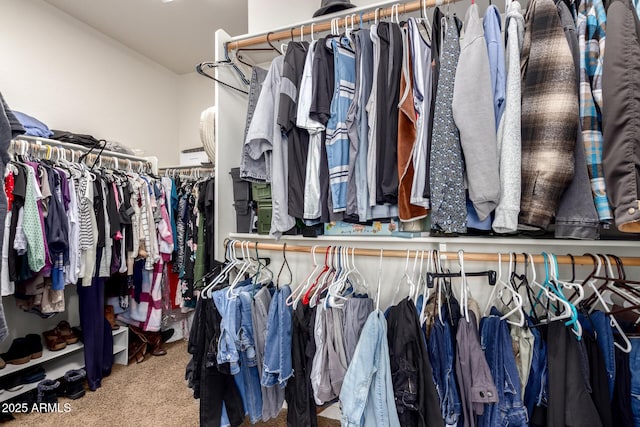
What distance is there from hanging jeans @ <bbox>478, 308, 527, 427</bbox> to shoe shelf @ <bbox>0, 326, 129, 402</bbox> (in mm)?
2591

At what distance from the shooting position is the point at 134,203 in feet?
7.79

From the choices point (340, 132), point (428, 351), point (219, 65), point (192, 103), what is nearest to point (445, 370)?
point (428, 351)

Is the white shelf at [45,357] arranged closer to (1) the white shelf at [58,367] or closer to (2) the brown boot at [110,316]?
(1) the white shelf at [58,367]

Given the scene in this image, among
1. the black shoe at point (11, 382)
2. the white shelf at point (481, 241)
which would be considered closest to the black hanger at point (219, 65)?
the white shelf at point (481, 241)

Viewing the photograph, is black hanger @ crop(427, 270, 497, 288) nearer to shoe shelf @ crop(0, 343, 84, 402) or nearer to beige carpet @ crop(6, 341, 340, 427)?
beige carpet @ crop(6, 341, 340, 427)

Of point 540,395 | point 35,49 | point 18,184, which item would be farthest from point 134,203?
point 540,395

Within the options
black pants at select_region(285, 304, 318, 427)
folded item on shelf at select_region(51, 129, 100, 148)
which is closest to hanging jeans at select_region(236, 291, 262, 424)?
black pants at select_region(285, 304, 318, 427)

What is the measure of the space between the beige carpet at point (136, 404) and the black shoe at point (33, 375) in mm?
192

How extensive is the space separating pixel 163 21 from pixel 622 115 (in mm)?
3415

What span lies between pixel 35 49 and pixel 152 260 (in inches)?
76.3

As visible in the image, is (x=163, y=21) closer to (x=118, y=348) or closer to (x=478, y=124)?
(x=118, y=348)

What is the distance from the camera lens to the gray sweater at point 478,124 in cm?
97

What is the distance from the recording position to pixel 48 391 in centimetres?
198

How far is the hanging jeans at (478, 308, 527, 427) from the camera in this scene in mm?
1009
